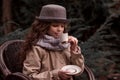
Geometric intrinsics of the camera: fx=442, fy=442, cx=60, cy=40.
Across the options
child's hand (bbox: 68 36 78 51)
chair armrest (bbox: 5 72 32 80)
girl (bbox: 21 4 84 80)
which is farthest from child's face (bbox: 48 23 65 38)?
chair armrest (bbox: 5 72 32 80)

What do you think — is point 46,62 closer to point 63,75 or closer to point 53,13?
point 63,75

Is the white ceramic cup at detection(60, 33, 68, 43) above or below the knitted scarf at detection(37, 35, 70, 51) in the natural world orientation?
above

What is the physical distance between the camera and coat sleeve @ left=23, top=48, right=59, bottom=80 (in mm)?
3793

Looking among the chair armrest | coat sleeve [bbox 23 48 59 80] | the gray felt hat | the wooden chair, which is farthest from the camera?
the wooden chair

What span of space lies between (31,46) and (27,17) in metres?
3.82

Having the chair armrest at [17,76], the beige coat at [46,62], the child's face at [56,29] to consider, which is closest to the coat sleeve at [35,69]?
the beige coat at [46,62]

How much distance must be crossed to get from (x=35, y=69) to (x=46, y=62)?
0.14m

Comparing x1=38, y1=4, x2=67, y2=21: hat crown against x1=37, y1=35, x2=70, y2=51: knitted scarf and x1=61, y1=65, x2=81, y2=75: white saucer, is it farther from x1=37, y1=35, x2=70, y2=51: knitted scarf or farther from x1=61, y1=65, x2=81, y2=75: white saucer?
x1=61, y1=65, x2=81, y2=75: white saucer

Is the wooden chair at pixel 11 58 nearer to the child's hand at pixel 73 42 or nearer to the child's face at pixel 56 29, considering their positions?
the child's hand at pixel 73 42

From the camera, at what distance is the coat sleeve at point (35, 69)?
3.79 metres

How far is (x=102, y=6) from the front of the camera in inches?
282

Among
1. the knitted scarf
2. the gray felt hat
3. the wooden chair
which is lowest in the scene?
the wooden chair

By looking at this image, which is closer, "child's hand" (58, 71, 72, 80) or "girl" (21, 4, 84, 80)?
"child's hand" (58, 71, 72, 80)

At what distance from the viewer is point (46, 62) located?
3947 millimetres
